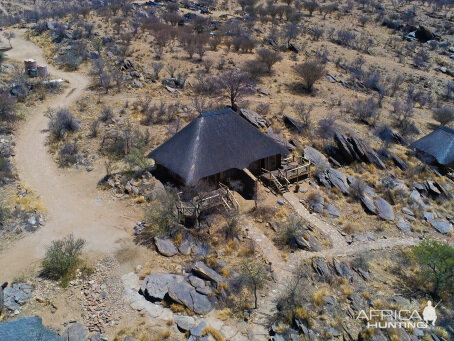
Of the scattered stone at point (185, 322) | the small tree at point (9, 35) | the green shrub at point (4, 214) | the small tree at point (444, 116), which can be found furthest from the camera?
the small tree at point (9, 35)

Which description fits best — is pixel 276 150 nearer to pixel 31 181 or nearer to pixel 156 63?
pixel 31 181

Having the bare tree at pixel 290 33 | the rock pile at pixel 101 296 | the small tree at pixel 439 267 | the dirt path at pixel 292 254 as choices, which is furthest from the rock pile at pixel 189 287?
the bare tree at pixel 290 33

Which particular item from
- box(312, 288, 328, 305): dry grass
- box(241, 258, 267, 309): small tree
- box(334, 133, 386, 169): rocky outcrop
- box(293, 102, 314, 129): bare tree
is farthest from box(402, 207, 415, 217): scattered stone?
box(241, 258, 267, 309): small tree

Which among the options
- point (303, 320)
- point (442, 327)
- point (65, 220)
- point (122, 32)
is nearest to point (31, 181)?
point (65, 220)

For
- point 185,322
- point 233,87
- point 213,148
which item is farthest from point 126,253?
point 233,87

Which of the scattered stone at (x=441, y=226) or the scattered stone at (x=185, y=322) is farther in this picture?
the scattered stone at (x=441, y=226)

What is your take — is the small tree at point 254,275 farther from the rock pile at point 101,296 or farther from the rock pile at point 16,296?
the rock pile at point 16,296

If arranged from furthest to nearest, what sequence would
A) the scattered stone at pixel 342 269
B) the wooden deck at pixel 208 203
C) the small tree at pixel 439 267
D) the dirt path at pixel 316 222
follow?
the dirt path at pixel 316 222 < the wooden deck at pixel 208 203 < the scattered stone at pixel 342 269 < the small tree at pixel 439 267
